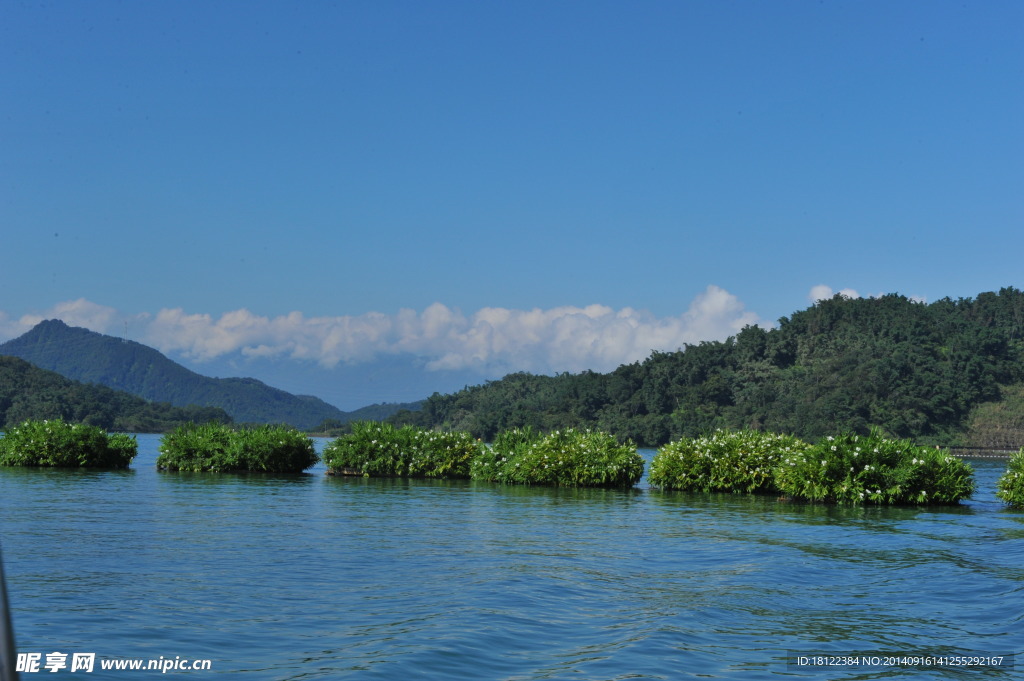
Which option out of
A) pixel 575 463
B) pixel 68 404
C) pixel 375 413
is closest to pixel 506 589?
pixel 575 463

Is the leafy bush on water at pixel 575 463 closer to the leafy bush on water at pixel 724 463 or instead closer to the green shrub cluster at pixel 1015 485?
the leafy bush on water at pixel 724 463

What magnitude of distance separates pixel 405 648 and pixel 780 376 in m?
88.1

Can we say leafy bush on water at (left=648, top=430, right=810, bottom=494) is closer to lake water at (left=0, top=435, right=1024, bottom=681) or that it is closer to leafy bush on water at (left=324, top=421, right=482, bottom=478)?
lake water at (left=0, top=435, right=1024, bottom=681)

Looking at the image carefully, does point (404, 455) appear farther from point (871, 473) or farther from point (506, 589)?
point (506, 589)

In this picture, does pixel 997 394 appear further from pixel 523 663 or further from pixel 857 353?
pixel 523 663

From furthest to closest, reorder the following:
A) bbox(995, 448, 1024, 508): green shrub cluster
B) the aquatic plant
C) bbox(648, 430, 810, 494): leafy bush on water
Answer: bbox(648, 430, 810, 494): leafy bush on water → bbox(995, 448, 1024, 508): green shrub cluster → the aquatic plant

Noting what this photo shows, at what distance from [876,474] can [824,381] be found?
2623 inches

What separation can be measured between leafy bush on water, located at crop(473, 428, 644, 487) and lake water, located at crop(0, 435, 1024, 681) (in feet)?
21.1

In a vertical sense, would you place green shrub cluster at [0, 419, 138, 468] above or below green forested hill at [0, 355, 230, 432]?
below

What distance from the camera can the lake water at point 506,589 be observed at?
7848 millimetres

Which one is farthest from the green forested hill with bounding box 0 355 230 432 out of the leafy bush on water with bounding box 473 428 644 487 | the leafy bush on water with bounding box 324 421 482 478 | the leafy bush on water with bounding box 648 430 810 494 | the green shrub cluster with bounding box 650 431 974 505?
the green shrub cluster with bounding box 650 431 974 505

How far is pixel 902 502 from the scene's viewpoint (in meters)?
20.8

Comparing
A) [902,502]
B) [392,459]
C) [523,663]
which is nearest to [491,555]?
[523,663]

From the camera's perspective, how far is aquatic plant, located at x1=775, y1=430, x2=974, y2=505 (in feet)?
67.5
